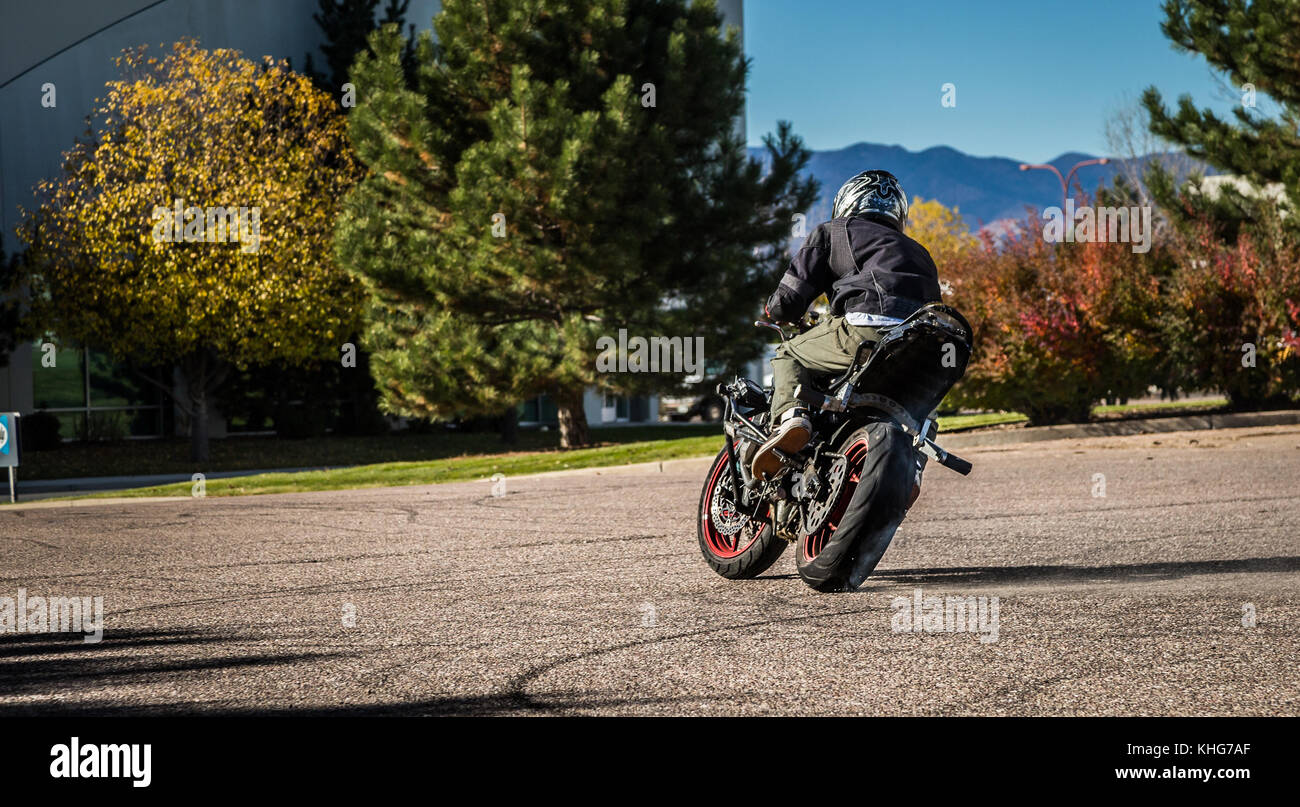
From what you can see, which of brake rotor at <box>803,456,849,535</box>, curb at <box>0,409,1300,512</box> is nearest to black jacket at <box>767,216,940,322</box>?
brake rotor at <box>803,456,849,535</box>

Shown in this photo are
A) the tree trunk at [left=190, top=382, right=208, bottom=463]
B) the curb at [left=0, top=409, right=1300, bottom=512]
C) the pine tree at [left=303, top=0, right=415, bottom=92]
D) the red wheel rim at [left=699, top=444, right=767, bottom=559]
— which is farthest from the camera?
the pine tree at [left=303, top=0, right=415, bottom=92]

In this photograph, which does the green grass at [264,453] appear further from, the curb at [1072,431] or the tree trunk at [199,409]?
the curb at [1072,431]

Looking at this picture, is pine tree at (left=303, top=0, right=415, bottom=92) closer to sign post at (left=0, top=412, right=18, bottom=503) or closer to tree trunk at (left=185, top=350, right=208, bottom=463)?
tree trunk at (left=185, top=350, right=208, bottom=463)

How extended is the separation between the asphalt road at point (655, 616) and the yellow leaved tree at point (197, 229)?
16.0 m

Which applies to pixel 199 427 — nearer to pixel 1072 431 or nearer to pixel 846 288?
pixel 1072 431

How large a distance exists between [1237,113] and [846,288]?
66.9ft

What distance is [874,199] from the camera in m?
6.51

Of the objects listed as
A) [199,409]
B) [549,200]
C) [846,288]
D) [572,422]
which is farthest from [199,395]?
[846,288]

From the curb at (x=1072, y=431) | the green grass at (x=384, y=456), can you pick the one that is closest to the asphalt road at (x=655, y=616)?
the curb at (x=1072, y=431)

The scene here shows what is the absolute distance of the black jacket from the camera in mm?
6113

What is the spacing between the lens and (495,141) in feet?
68.9

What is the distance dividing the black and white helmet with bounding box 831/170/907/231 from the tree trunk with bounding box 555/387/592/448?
18.0m

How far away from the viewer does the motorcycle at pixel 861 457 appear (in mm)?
5754
